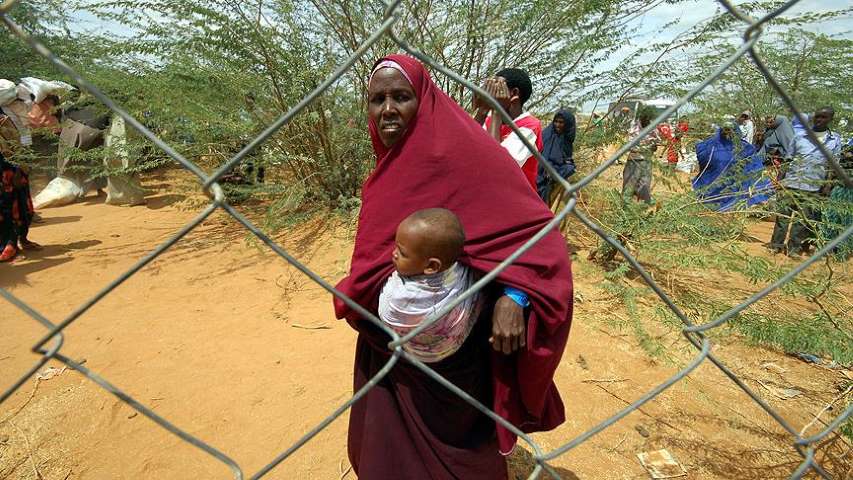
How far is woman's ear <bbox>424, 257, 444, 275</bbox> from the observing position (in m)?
1.07

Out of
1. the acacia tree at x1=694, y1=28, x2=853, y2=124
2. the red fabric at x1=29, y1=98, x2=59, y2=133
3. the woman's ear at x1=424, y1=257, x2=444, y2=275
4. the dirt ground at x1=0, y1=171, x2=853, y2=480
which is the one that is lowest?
the dirt ground at x1=0, y1=171, x2=853, y2=480

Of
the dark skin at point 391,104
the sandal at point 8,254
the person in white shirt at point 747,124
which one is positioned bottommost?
the sandal at point 8,254

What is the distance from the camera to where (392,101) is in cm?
129

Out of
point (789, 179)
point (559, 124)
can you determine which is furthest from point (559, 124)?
point (789, 179)

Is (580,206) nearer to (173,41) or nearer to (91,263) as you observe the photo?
(173,41)

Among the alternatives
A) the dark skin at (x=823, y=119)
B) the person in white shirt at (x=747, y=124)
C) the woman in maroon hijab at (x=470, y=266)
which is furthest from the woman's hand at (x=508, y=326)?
the person in white shirt at (x=747, y=124)

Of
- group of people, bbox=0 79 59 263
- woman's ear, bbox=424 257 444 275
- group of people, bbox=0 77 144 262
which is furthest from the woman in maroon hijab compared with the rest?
group of people, bbox=0 77 144 262

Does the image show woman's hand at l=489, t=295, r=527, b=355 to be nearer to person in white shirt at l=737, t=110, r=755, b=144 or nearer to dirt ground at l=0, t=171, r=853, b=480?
dirt ground at l=0, t=171, r=853, b=480

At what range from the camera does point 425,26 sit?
5230mm

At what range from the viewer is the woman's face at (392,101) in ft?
4.23

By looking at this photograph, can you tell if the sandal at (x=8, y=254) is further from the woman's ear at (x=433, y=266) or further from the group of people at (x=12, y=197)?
the woman's ear at (x=433, y=266)

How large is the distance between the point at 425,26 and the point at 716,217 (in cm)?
377

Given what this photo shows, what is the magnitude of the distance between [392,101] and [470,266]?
54cm

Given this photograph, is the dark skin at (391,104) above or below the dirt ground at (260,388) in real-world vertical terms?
above
